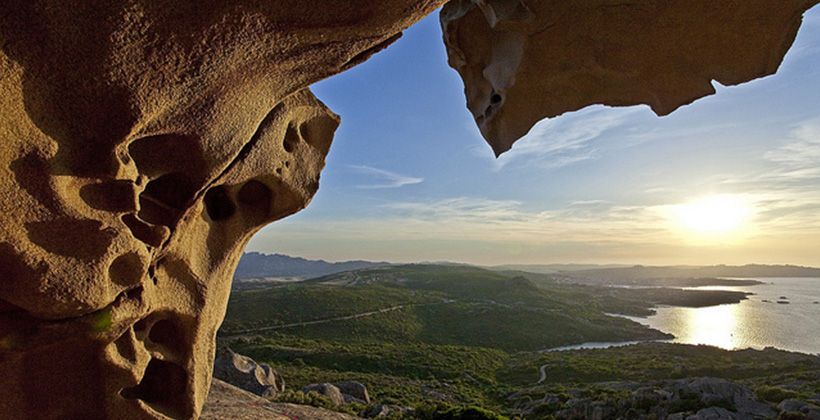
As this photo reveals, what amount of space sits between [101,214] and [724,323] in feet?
333

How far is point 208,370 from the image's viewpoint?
680 centimetres

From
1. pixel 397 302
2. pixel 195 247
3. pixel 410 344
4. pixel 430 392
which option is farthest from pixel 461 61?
pixel 397 302

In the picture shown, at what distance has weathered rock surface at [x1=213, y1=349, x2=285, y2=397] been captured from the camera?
20.4 metres

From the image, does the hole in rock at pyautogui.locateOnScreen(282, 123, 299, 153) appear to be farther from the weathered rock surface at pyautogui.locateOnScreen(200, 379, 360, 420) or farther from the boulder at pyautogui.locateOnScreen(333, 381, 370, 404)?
the boulder at pyautogui.locateOnScreen(333, 381, 370, 404)

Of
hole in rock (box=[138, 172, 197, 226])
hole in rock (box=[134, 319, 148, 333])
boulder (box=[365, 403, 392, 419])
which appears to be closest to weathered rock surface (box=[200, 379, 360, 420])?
boulder (box=[365, 403, 392, 419])

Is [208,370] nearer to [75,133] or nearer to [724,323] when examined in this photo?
[75,133]

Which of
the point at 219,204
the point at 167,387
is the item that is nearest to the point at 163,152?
the point at 219,204

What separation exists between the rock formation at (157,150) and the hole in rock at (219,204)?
0.10 ft

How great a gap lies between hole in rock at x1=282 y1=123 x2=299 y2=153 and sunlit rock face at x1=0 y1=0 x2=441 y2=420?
0.74m

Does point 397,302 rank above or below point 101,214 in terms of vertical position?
below

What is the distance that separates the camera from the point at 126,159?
3682mm

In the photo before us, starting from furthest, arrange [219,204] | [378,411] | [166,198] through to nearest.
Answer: [378,411] → [219,204] → [166,198]

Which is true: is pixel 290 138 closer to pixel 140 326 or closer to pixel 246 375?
pixel 140 326

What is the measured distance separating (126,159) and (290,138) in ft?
11.6
